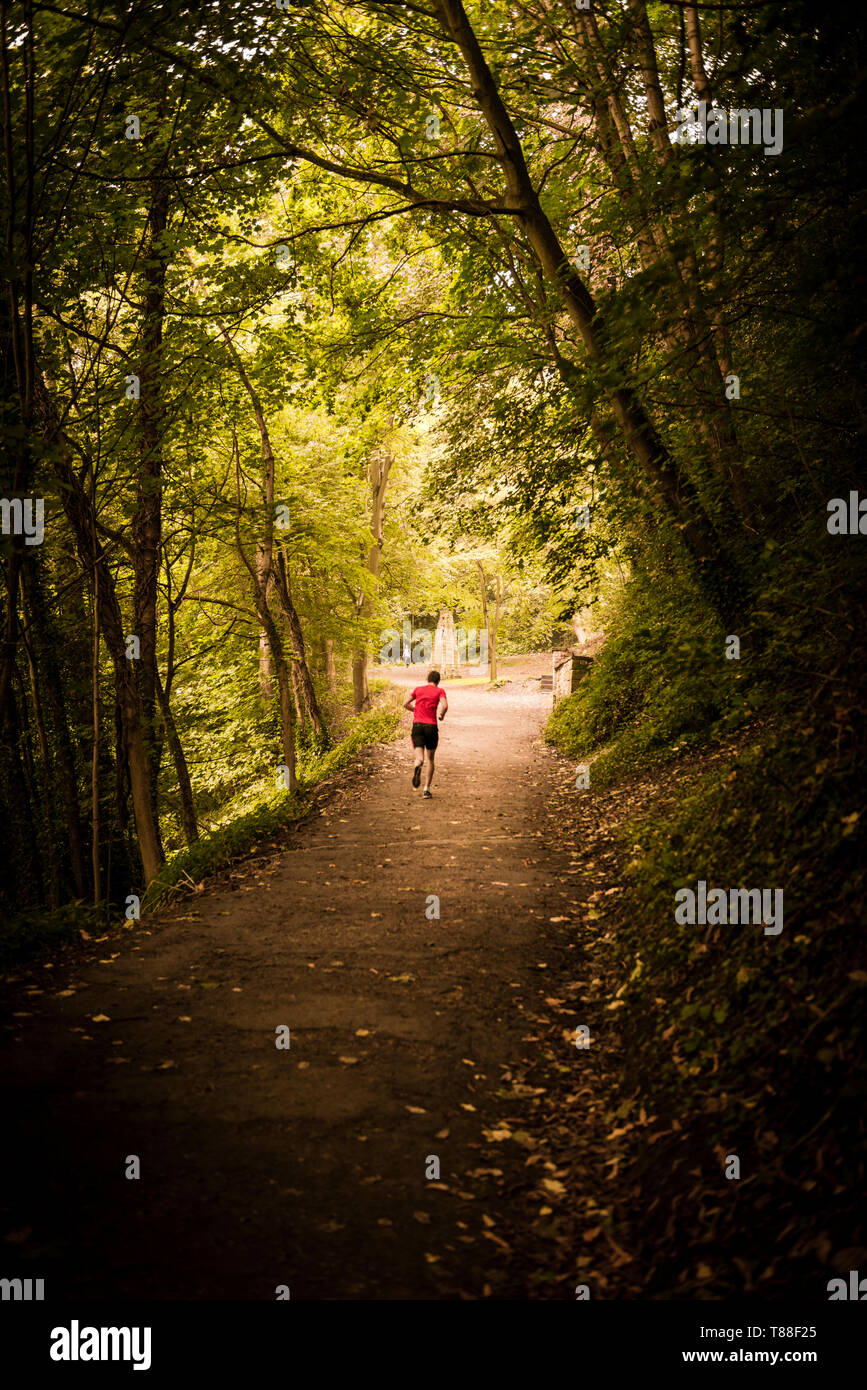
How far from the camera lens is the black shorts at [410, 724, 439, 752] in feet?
39.5

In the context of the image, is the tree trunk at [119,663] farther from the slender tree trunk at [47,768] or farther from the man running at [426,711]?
the man running at [426,711]

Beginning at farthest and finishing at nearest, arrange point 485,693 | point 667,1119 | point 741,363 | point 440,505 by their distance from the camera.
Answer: point 485,693 < point 440,505 < point 741,363 < point 667,1119

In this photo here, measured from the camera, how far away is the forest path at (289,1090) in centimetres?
324

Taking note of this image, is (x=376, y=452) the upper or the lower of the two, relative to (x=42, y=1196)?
upper

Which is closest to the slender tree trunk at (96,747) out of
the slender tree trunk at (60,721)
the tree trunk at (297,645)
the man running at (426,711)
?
the slender tree trunk at (60,721)

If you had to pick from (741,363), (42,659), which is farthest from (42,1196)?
(741,363)

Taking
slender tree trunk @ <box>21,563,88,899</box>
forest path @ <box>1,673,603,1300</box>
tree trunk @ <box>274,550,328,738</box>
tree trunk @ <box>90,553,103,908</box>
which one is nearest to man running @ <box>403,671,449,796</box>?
tree trunk @ <box>274,550,328,738</box>

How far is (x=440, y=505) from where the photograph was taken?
1488cm

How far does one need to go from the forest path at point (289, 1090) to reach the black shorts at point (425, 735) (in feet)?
11.5

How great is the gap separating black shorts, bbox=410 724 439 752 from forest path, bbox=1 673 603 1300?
352 centimetres

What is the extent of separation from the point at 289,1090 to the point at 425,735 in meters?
7.78
